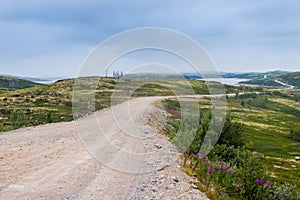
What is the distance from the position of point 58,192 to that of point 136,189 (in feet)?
10.5

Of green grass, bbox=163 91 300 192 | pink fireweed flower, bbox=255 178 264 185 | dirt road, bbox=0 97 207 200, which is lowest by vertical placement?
green grass, bbox=163 91 300 192

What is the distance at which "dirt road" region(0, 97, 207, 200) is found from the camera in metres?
11.3

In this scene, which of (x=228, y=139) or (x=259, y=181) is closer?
(x=259, y=181)

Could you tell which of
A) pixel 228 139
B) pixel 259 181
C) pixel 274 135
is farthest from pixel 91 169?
pixel 274 135

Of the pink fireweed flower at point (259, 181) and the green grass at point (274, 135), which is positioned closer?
the pink fireweed flower at point (259, 181)

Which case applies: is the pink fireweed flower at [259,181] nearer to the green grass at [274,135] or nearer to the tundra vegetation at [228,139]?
the tundra vegetation at [228,139]

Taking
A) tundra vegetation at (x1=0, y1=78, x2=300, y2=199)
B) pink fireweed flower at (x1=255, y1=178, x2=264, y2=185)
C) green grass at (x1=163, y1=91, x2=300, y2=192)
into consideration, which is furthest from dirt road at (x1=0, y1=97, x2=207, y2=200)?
green grass at (x1=163, y1=91, x2=300, y2=192)

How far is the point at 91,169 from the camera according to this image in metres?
14.1

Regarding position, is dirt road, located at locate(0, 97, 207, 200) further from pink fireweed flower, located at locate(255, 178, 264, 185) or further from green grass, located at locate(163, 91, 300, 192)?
green grass, located at locate(163, 91, 300, 192)

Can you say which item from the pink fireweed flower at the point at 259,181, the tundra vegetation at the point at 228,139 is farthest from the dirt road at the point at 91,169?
the pink fireweed flower at the point at 259,181

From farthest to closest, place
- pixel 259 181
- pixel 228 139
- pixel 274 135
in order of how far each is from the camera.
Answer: pixel 274 135 → pixel 228 139 → pixel 259 181

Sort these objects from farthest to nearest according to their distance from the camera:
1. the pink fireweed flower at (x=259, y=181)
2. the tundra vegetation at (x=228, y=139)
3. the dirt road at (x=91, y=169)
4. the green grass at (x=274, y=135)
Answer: the green grass at (x=274, y=135) < the tundra vegetation at (x=228, y=139) < the pink fireweed flower at (x=259, y=181) < the dirt road at (x=91, y=169)

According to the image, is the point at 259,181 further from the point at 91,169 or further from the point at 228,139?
the point at 228,139

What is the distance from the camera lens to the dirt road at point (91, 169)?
1127 centimetres
